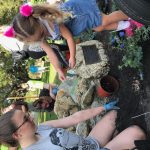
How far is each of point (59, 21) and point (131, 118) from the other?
145 centimetres

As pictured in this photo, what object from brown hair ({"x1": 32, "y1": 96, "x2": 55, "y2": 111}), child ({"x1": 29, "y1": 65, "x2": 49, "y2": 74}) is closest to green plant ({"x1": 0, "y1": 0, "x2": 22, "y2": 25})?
child ({"x1": 29, "y1": 65, "x2": 49, "y2": 74})

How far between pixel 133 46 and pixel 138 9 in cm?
131

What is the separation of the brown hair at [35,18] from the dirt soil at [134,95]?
1138 millimetres

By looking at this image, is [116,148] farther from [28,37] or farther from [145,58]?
[28,37]

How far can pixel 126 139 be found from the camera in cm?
372

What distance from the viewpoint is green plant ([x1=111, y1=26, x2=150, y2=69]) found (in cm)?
423

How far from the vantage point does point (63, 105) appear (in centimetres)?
612

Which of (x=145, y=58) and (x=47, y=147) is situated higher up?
(x=145, y=58)

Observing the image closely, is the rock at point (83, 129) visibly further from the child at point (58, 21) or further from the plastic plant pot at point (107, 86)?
the child at point (58, 21)

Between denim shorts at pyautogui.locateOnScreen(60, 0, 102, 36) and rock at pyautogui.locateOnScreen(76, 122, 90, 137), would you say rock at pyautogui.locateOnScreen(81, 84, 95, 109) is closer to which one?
rock at pyautogui.locateOnScreen(76, 122, 90, 137)

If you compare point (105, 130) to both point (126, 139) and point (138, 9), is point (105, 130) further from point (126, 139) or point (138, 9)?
point (138, 9)

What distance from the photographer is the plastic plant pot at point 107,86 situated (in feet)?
A: 16.0

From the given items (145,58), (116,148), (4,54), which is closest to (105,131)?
(116,148)

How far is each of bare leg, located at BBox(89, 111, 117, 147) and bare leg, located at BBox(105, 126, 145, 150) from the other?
5.1 inches
